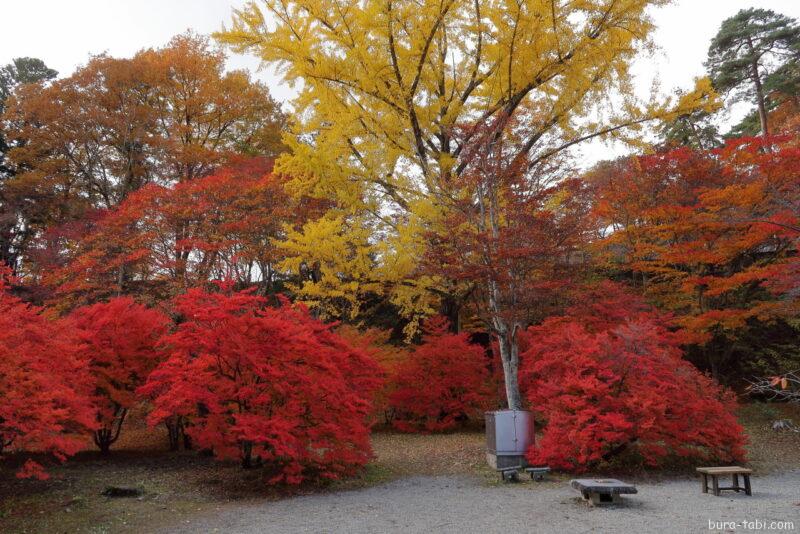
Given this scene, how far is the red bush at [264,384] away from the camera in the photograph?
7.02 m

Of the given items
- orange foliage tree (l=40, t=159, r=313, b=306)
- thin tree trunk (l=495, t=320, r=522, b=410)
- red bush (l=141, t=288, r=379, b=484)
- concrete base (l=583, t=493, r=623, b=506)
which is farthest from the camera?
orange foliage tree (l=40, t=159, r=313, b=306)

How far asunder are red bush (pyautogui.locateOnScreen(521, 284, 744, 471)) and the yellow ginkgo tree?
5.36 ft

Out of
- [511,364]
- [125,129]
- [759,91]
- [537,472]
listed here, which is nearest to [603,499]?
[537,472]

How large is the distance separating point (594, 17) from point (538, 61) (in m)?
1.23

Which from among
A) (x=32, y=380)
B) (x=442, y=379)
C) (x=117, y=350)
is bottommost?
(x=442, y=379)

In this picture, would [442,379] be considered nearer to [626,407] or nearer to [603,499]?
[626,407]

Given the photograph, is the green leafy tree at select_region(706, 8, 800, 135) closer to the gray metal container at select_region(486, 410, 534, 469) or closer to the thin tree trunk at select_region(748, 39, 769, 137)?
the thin tree trunk at select_region(748, 39, 769, 137)

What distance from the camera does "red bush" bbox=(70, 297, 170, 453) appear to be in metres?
9.13

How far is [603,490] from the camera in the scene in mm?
5816

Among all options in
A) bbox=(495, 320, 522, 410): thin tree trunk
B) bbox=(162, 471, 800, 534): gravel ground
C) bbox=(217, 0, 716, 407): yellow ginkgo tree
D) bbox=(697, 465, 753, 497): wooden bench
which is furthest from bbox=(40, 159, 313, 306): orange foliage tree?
bbox=(697, 465, 753, 497): wooden bench

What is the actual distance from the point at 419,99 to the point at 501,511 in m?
8.08

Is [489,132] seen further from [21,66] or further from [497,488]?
[21,66]

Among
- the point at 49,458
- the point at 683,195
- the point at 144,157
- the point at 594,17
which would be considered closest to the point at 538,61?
the point at 594,17

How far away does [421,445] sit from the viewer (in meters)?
11.1
